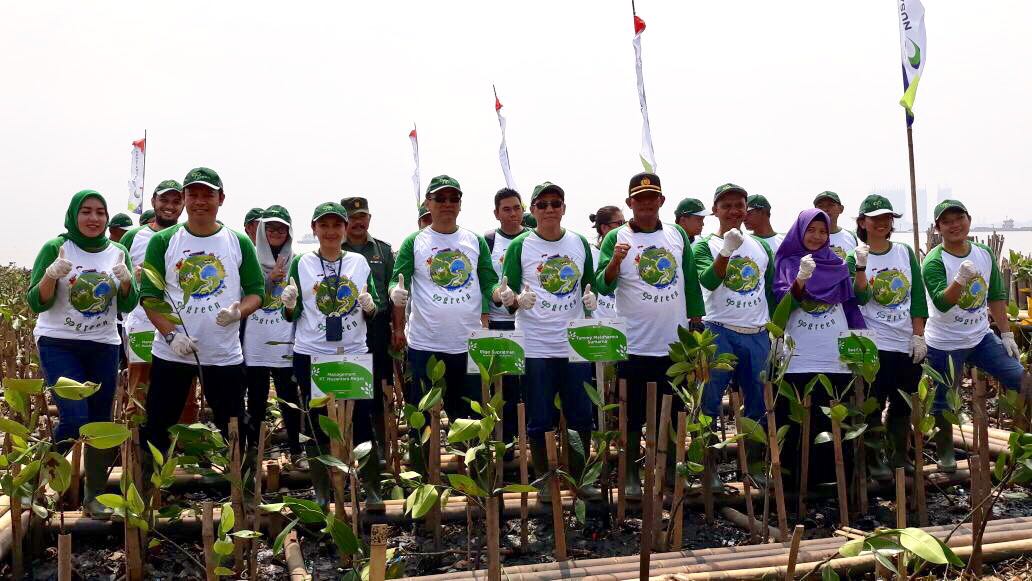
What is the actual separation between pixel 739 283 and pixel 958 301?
1375mm

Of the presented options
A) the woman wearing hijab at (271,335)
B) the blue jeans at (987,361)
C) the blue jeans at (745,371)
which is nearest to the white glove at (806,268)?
the blue jeans at (745,371)

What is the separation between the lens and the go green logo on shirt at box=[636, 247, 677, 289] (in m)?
4.41

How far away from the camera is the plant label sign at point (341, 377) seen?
3191mm

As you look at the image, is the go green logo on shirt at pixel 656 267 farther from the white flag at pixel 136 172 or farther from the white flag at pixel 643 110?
the white flag at pixel 136 172

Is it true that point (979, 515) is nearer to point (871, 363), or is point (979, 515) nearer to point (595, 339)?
point (871, 363)

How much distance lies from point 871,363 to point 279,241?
10.9ft

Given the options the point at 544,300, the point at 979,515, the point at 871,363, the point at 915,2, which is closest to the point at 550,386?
the point at 544,300

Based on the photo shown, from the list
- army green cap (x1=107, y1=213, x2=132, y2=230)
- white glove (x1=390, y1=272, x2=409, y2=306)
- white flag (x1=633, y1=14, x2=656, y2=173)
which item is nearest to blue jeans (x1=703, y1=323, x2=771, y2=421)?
white glove (x1=390, y1=272, x2=409, y2=306)

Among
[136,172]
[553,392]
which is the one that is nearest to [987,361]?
[553,392]

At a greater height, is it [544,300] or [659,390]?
[544,300]

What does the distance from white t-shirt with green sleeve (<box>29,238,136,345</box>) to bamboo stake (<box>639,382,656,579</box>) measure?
267 centimetres

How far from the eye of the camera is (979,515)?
2812mm

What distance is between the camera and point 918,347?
472 cm

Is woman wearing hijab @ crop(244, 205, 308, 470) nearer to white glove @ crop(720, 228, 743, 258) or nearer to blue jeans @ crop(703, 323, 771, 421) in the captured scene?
blue jeans @ crop(703, 323, 771, 421)
